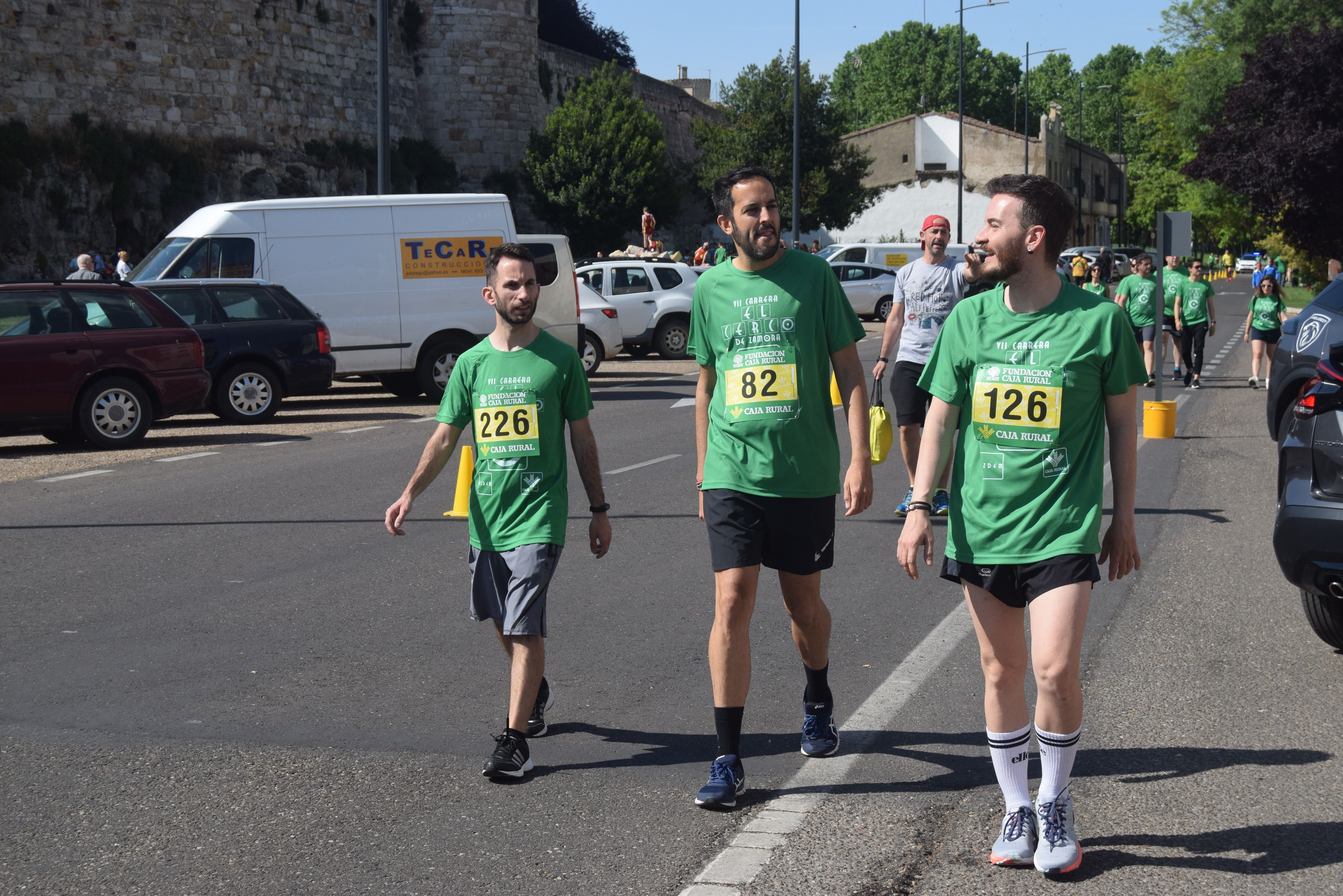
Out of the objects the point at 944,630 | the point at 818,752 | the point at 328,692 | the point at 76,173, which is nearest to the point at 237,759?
the point at 328,692

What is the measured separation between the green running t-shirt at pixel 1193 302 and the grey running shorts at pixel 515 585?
16004 millimetres

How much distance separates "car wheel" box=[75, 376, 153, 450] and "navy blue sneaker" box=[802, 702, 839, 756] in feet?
34.1

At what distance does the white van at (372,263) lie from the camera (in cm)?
1702

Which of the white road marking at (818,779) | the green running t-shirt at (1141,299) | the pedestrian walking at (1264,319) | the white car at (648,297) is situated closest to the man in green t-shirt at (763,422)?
the white road marking at (818,779)

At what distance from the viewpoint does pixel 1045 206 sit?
354 cm

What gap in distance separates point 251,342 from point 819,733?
1205 cm

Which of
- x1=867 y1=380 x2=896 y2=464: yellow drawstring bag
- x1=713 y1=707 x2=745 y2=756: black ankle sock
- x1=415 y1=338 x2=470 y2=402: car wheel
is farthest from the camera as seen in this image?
x1=415 y1=338 x2=470 y2=402: car wheel

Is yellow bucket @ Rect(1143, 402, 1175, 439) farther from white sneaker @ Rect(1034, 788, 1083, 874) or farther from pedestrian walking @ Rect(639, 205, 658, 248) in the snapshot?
pedestrian walking @ Rect(639, 205, 658, 248)

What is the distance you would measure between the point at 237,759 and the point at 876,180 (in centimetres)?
6947

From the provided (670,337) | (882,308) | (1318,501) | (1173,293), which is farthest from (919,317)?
(882,308)

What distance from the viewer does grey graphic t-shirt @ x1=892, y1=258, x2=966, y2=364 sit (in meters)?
8.28

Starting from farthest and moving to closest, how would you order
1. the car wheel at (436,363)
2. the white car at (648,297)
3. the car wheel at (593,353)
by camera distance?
the white car at (648,297) < the car wheel at (593,353) < the car wheel at (436,363)

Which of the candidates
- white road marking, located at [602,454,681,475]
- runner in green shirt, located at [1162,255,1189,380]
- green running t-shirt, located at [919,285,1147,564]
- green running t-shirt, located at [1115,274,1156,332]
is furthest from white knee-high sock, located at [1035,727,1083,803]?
runner in green shirt, located at [1162,255,1189,380]

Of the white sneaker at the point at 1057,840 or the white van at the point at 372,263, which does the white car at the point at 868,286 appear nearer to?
the white van at the point at 372,263
